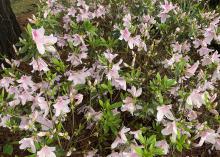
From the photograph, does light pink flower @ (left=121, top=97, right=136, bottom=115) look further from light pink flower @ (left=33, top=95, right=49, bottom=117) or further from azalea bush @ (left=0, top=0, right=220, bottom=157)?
light pink flower @ (left=33, top=95, right=49, bottom=117)

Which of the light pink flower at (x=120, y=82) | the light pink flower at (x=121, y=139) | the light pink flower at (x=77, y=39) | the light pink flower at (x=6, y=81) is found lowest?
the light pink flower at (x=121, y=139)

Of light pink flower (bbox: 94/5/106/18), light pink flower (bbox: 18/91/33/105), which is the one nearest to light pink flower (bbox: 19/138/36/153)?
light pink flower (bbox: 18/91/33/105)

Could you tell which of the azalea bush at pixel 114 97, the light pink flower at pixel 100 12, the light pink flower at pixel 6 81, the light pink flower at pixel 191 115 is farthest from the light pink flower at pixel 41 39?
the light pink flower at pixel 100 12

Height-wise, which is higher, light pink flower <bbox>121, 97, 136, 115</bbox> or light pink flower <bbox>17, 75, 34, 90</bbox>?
light pink flower <bbox>17, 75, 34, 90</bbox>

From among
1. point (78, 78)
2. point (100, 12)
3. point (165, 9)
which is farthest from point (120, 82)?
point (100, 12)

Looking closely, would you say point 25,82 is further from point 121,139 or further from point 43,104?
point 121,139

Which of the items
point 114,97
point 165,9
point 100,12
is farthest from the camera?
point 100,12

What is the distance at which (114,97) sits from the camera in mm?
3533

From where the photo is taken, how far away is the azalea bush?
8.93ft

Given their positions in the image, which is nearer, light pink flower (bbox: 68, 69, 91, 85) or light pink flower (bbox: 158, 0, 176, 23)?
light pink flower (bbox: 68, 69, 91, 85)

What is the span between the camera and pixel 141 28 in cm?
382

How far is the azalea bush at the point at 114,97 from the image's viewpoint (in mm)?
2721

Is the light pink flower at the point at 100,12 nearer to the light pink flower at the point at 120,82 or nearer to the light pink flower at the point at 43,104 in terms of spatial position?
the light pink flower at the point at 120,82

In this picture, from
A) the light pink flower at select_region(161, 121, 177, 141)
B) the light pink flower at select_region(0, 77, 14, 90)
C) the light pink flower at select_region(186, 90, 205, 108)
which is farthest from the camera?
the light pink flower at select_region(0, 77, 14, 90)
